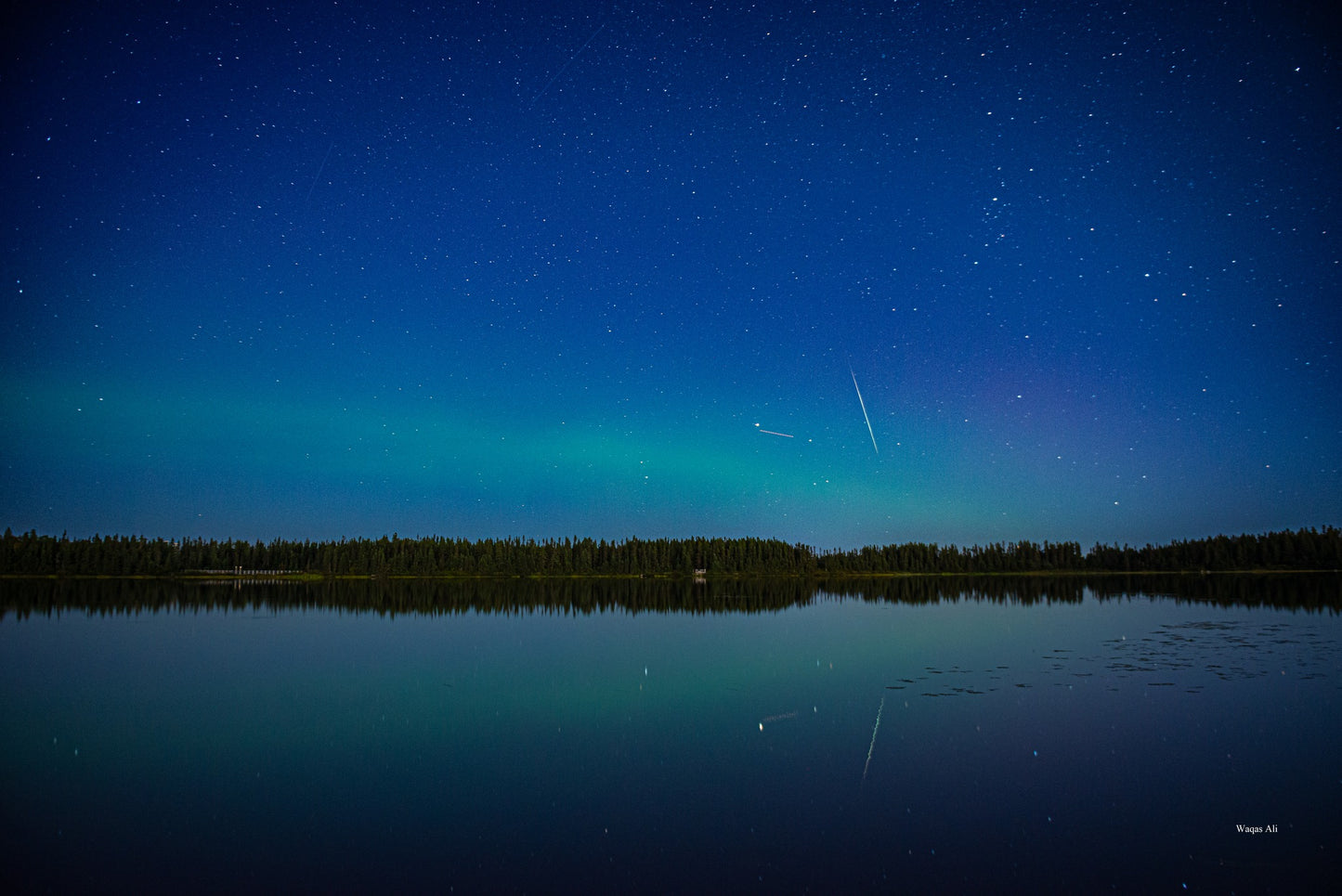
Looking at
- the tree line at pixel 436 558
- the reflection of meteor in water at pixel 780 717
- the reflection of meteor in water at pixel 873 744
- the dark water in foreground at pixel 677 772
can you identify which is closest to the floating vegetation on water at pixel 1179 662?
the dark water in foreground at pixel 677 772

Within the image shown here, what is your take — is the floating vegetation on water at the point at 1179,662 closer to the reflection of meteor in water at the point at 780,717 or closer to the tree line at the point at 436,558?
the reflection of meteor in water at the point at 780,717

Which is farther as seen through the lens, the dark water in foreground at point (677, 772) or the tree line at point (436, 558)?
the tree line at point (436, 558)

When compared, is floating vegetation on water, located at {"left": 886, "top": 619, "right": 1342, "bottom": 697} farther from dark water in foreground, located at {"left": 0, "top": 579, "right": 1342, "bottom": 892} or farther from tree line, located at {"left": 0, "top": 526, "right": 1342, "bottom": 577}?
tree line, located at {"left": 0, "top": 526, "right": 1342, "bottom": 577}

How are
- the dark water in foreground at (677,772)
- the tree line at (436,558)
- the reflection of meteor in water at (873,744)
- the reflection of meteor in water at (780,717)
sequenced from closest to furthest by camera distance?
1. the dark water in foreground at (677,772)
2. the reflection of meteor in water at (873,744)
3. the reflection of meteor in water at (780,717)
4. the tree line at (436,558)

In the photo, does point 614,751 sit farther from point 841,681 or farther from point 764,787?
point 841,681

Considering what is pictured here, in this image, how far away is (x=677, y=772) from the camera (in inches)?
485

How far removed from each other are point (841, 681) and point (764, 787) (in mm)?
9660

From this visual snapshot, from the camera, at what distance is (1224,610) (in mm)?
44906

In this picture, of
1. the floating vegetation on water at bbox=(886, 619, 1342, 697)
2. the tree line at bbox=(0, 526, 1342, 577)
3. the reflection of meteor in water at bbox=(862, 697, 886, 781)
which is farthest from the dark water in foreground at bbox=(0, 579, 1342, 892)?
the tree line at bbox=(0, 526, 1342, 577)

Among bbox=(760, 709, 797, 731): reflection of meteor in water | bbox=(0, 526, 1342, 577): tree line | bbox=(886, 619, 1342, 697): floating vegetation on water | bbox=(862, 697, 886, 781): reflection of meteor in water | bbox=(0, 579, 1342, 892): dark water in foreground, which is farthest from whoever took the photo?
bbox=(0, 526, 1342, 577): tree line

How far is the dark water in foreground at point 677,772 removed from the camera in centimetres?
873

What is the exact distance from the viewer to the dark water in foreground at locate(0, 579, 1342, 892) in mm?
8727

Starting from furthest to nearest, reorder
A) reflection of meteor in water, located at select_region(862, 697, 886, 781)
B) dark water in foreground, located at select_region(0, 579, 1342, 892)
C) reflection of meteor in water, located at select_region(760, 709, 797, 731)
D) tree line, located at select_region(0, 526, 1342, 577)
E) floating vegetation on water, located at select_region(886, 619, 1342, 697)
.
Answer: tree line, located at select_region(0, 526, 1342, 577) → floating vegetation on water, located at select_region(886, 619, 1342, 697) → reflection of meteor in water, located at select_region(760, 709, 797, 731) → reflection of meteor in water, located at select_region(862, 697, 886, 781) → dark water in foreground, located at select_region(0, 579, 1342, 892)

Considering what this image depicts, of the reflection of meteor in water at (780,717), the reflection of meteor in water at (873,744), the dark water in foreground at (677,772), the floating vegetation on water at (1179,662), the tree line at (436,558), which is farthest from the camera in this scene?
the tree line at (436,558)
